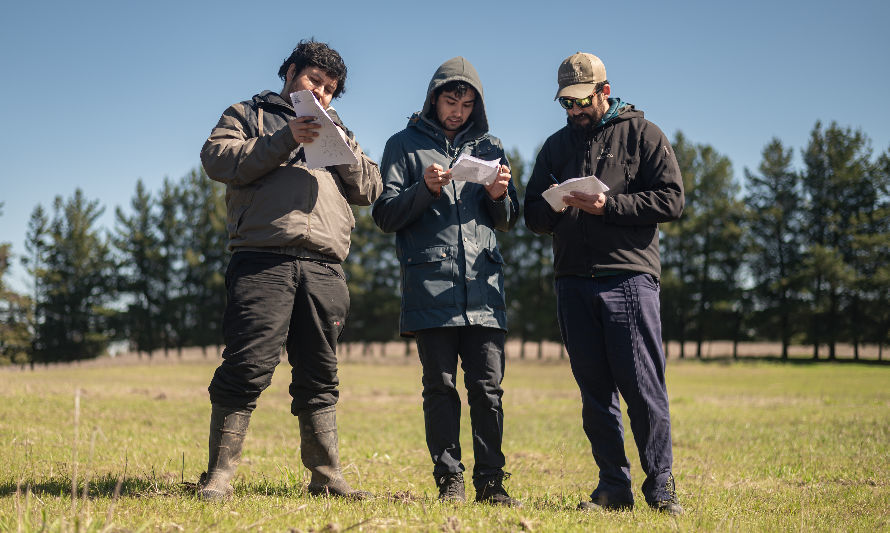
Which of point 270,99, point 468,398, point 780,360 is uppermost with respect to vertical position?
point 270,99

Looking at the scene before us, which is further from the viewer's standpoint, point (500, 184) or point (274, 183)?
point (500, 184)

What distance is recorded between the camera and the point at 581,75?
451cm

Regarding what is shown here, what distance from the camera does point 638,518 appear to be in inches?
148

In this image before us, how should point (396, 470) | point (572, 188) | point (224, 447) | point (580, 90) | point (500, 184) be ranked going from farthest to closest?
point (396, 470)
point (500, 184)
point (580, 90)
point (572, 188)
point (224, 447)

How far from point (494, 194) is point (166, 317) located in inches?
2160

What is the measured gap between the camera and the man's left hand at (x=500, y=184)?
4.54 m

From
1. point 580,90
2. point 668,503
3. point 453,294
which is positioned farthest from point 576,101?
point 668,503

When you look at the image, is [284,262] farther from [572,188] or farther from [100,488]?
[100,488]

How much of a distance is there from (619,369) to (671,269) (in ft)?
157

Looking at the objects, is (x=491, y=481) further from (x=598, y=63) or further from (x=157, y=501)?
(x=598, y=63)

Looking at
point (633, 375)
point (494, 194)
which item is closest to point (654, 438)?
point (633, 375)

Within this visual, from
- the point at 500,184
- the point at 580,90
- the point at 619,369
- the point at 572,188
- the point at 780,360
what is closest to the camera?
the point at 572,188

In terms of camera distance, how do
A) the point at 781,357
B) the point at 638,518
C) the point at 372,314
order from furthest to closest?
1. the point at 372,314
2. the point at 781,357
3. the point at 638,518

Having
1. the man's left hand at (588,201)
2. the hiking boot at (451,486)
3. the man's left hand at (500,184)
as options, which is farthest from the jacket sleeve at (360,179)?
the hiking boot at (451,486)
